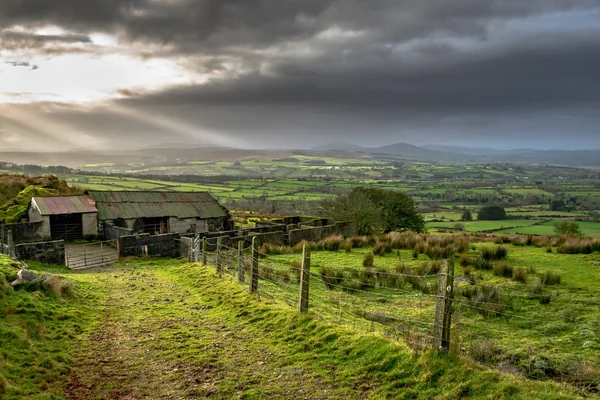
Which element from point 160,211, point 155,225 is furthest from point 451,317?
point 160,211

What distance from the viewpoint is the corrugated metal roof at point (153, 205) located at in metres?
29.1

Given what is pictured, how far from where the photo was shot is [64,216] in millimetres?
26141

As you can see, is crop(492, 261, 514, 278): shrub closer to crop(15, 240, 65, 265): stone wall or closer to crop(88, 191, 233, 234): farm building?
crop(15, 240, 65, 265): stone wall

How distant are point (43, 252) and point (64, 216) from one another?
927cm

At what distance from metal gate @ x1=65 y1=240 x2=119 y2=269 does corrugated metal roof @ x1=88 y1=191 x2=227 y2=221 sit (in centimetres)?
379

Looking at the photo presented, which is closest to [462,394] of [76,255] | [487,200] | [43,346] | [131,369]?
[131,369]

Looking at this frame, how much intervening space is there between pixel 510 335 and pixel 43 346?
353 inches

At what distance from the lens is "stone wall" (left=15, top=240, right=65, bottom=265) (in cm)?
1723

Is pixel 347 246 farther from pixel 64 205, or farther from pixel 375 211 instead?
pixel 64 205

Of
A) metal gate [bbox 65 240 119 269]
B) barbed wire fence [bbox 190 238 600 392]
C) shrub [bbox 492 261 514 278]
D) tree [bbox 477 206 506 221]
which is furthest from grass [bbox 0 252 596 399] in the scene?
tree [bbox 477 206 506 221]

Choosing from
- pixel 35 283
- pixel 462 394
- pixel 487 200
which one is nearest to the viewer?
pixel 462 394

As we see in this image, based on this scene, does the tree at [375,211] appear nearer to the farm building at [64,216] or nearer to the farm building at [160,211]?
the farm building at [160,211]

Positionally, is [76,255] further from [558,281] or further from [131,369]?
[558,281]

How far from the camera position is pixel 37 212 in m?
25.4
